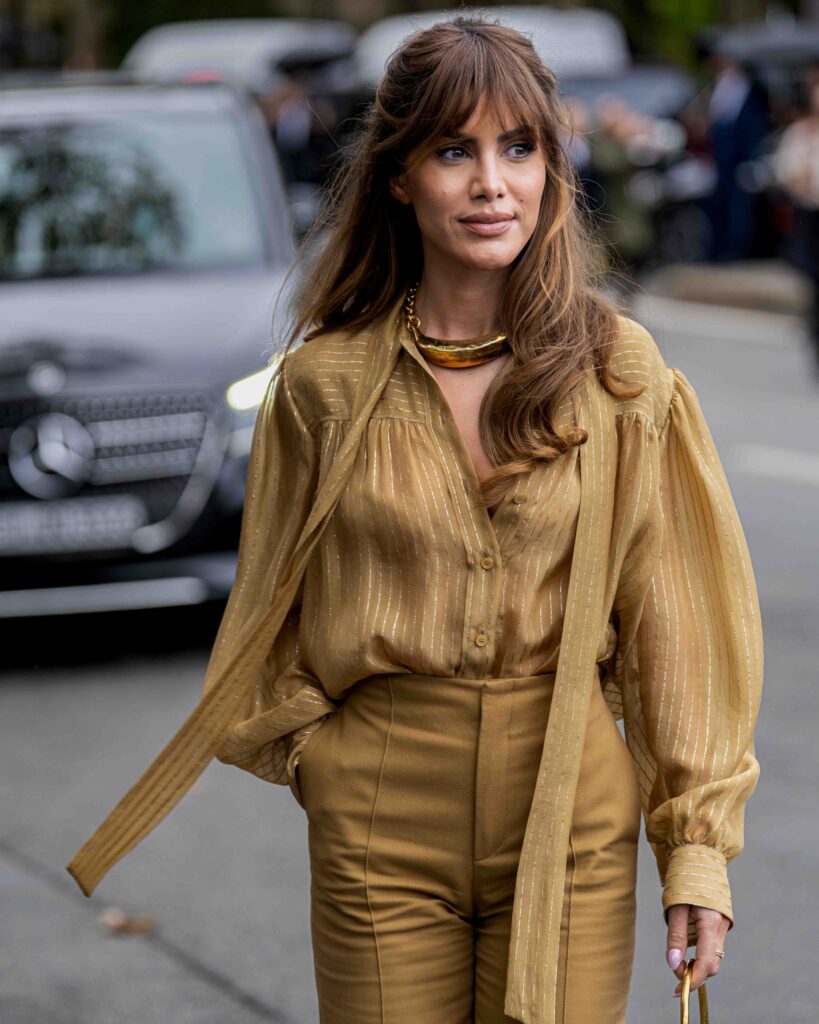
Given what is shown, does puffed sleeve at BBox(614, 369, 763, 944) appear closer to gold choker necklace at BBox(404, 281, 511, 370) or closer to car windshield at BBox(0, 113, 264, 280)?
gold choker necklace at BBox(404, 281, 511, 370)

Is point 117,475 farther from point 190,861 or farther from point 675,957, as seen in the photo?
point 675,957

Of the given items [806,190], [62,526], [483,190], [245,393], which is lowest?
[806,190]

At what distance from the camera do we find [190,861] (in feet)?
17.1

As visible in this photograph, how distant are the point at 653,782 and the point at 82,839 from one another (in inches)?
119

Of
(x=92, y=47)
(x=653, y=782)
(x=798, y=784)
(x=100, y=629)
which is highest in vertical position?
(x=653, y=782)

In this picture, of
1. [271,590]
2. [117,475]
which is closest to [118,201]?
[117,475]

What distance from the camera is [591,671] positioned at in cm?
249

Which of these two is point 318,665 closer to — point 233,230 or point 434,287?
point 434,287

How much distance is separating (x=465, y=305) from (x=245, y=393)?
433 cm

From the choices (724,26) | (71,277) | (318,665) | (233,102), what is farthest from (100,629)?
(724,26)

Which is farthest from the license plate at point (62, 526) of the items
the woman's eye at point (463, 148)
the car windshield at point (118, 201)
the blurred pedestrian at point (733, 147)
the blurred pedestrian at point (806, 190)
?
the blurred pedestrian at point (733, 147)

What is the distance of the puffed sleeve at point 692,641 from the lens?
2541 millimetres

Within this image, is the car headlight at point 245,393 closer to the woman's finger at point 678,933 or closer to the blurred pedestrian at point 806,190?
the woman's finger at point 678,933

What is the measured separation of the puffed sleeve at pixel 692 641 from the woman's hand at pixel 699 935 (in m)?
0.02
